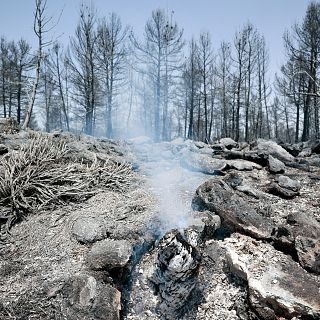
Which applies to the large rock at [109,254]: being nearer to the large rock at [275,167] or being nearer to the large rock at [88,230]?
the large rock at [88,230]

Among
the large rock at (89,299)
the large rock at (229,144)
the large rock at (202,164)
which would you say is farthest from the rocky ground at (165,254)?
the large rock at (229,144)

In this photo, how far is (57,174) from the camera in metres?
4.93

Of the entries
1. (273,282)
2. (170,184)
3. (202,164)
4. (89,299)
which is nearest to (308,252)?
(273,282)

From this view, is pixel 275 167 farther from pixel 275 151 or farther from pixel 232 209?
pixel 232 209

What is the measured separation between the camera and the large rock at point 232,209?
4152mm

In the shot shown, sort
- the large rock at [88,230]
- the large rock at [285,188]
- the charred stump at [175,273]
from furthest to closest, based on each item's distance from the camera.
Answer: the large rock at [285,188]
the large rock at [88,230]
the charred stump at [175,273]

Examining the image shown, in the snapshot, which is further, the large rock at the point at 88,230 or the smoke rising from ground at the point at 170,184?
the smoke rising from ground at the point at 170,184

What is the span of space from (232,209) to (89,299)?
2.26 meters

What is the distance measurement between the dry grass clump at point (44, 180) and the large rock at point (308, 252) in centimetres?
296

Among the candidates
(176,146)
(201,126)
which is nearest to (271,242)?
(176,146)

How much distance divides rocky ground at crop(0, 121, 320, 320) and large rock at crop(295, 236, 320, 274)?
1cm

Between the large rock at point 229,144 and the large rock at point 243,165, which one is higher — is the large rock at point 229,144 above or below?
above

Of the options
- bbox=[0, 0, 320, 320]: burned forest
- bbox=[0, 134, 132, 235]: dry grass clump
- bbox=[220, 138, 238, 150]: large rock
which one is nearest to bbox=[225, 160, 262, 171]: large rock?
bbox=[0, 0, 320, 320]: burned forest

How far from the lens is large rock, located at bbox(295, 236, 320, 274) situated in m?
3.51
